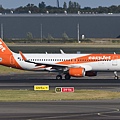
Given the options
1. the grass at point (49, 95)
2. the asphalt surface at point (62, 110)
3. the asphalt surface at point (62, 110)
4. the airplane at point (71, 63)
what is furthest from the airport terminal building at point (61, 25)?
the asphalt surface at point (62, 110)

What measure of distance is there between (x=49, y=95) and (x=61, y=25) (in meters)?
139

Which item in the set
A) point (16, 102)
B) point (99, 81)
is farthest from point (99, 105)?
point (99, 81)

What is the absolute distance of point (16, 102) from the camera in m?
44.0

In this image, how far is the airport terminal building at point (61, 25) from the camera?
184250 mm

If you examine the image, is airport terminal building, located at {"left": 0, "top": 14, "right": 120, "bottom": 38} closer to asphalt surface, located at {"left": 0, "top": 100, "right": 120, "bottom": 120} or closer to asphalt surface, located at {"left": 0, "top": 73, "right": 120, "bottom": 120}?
asphalt surface, located at {"left": 0, "top": 73, "right": 120, "bottom": 120}

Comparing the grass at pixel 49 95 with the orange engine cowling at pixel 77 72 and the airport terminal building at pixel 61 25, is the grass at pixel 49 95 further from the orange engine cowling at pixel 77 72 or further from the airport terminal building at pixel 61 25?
the airport terminal building at pixel 61 25

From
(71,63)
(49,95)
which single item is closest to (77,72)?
(71,63)

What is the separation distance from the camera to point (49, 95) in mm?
47938

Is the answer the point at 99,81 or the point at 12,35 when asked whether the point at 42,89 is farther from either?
the point at 12,35

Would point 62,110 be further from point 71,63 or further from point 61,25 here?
point 61,25

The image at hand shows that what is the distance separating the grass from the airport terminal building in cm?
13333

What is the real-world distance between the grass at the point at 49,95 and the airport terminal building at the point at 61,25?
13333 cm

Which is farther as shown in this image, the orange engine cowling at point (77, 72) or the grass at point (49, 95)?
the orange engine cowling at point (77, 72)

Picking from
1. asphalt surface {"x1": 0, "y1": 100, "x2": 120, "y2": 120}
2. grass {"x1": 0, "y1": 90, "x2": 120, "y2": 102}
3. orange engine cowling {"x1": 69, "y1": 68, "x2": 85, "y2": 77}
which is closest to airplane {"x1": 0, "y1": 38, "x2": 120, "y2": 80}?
orange engine cowling {"x1": 69, "y1": 68, "x2": 85, "y2": 77}
